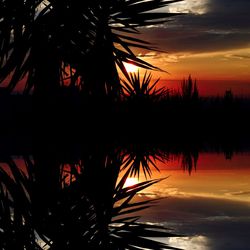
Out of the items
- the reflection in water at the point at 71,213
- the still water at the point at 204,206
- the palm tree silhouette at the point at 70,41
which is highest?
the palm tree silhouette at the point at 70,41

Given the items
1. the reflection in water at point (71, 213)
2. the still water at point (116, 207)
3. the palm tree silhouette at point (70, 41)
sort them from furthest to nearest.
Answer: the palm tree silhouette at point (70, 41) < the still water at point (116, 207) < the reflection in water at point (71, 213)

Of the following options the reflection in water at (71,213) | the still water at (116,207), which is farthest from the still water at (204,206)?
the reflection in water at (71,213)

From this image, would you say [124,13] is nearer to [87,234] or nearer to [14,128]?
[87,234]

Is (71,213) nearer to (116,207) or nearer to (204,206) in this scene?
(116,207)

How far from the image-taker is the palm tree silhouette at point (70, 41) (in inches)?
254

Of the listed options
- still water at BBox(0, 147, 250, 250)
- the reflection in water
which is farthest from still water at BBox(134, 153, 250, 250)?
the reflection in water

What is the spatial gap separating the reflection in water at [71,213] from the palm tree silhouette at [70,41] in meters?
0.90

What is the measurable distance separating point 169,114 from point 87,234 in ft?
58.4

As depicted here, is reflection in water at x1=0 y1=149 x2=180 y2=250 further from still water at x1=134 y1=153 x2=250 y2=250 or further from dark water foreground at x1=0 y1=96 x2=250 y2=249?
still water at x1=134 y1=153 x2=250 y2=250

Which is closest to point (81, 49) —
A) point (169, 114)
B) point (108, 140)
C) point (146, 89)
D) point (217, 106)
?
point (146, 89)

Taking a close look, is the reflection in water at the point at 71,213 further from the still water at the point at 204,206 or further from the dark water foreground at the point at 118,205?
the still water at the point at 204,206

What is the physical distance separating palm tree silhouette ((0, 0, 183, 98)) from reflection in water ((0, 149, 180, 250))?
90cm

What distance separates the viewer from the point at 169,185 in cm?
698

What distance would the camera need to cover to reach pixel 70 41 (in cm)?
666
